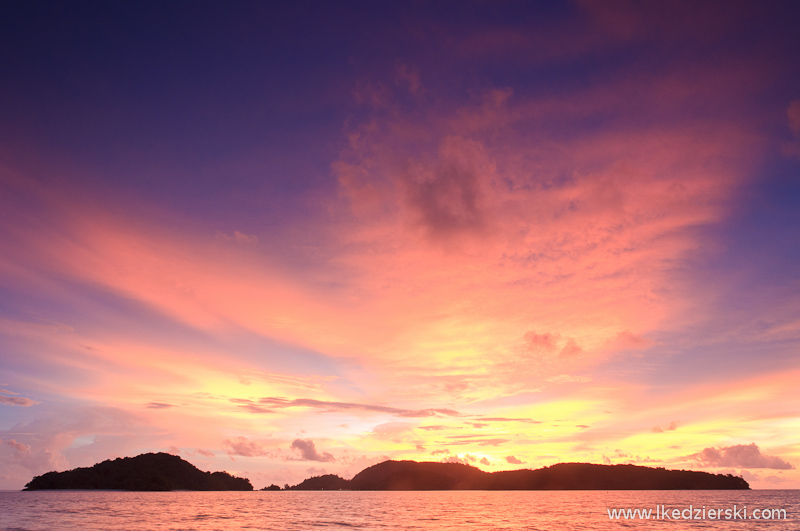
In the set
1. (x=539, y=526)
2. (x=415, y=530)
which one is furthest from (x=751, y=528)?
(x=415, y=530)

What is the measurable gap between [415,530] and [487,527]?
50.5ft

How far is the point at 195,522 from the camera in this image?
3844 inches

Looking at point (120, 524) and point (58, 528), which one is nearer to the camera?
point (58, 528)

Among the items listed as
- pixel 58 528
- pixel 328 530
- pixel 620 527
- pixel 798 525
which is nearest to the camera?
pixel 58 528

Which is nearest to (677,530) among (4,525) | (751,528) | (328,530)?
(751,528)

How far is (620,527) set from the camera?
94.2 meters

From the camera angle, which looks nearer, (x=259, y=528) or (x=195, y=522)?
(x=259, y=528)

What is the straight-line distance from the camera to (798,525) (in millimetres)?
103250

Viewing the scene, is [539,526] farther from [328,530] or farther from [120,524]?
[120,524]

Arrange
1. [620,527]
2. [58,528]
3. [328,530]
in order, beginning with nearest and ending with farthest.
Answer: [58,528] → [328,530] → [620,527]

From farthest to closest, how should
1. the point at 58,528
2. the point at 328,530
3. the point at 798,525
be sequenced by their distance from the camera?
1. the point at 798,525
2. the point at 328,530
3. the point at 58,528

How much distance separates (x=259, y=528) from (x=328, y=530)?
13.2m

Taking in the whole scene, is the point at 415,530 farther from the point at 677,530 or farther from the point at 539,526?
the point at 677,530

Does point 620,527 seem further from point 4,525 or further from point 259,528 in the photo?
point 4,525
